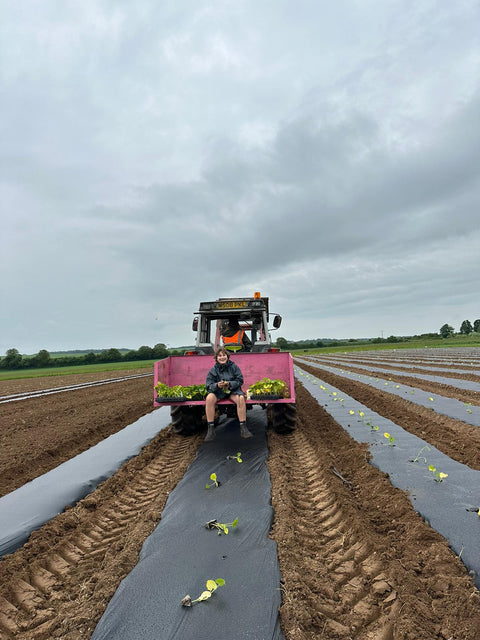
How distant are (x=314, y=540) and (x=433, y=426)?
434cm

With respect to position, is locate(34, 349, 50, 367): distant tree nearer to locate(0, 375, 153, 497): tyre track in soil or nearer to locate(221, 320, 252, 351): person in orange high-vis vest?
locate(0, 375, 153, 497): tyre track in soil

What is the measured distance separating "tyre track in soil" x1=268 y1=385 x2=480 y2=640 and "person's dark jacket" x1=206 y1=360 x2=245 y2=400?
151 centimetres

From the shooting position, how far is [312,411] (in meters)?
8.29

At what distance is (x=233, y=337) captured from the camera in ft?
25.9

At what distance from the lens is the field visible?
2.05 metres

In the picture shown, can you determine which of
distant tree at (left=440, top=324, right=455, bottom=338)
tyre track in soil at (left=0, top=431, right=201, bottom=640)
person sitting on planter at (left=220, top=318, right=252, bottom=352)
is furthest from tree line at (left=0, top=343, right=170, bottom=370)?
distant tree at (left=440, top=324, right=455, bottom=338)

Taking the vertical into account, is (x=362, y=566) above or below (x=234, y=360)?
below

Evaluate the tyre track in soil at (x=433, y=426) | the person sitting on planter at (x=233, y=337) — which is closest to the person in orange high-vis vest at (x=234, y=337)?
the person sitting on planter at (x=233, y=337)

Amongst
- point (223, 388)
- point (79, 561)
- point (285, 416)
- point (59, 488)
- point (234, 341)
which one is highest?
point (234, 341)

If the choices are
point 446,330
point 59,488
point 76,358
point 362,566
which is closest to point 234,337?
point 59,488

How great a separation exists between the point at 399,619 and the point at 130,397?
11648mm

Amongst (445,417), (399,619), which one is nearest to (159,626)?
→ (399,619)

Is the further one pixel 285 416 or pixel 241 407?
pixel 285 416

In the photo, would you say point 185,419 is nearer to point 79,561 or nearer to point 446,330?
point 79,561
